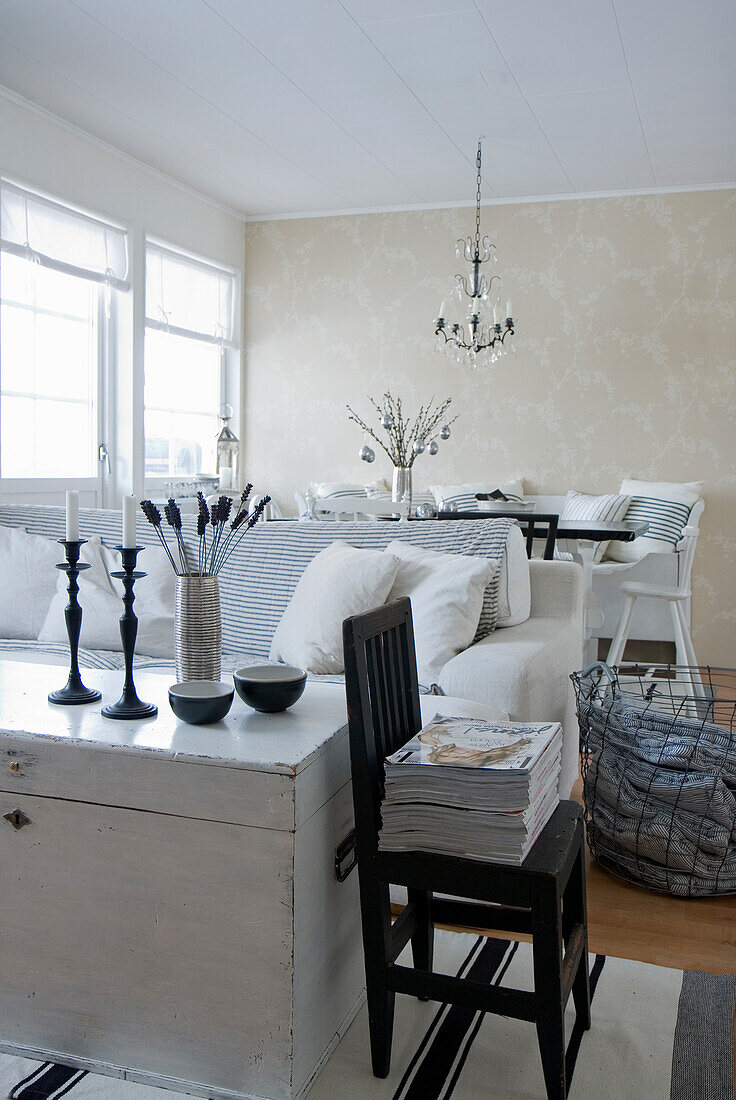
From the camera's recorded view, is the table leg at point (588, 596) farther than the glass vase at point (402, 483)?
No

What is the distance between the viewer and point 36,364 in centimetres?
492

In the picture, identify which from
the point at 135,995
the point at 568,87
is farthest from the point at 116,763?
the point at 568,87

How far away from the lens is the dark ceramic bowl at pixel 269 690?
5.35ft

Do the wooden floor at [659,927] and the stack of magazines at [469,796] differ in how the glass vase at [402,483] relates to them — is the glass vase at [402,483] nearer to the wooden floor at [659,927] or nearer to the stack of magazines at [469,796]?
the wooden floor at [659,927]

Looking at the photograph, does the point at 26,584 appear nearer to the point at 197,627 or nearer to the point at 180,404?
the point at 197,627

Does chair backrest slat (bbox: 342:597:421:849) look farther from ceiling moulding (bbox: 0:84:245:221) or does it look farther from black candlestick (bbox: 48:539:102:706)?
ceiling moulding (bbox: 0:84:245:221)

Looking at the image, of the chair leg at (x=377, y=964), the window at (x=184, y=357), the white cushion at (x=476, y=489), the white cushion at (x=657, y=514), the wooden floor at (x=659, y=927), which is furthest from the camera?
the white cushion at (x=476, y=489)

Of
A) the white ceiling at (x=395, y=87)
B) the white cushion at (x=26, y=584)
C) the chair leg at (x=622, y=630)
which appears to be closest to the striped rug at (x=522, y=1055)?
the white cushion at (x=26, y=584)

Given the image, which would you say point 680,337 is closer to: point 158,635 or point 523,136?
point 523,136

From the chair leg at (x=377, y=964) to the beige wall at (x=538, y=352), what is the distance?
4615 millimetres

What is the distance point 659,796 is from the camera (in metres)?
2.42

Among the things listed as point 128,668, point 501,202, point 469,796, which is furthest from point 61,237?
point 469,796

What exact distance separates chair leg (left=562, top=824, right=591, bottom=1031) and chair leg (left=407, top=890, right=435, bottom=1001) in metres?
0.25

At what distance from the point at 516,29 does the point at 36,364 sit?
2771 mm
